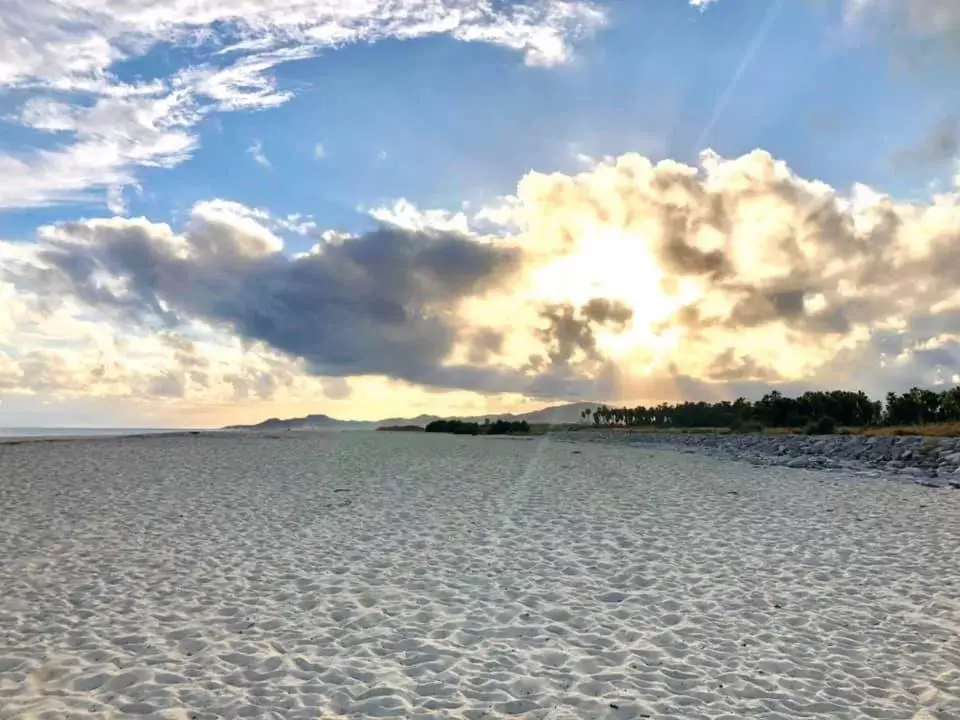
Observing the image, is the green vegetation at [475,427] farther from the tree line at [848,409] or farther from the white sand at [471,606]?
the white sand at [471,606]

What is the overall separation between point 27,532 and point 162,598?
7027mm

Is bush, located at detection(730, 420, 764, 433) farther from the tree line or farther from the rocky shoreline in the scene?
the rocky shoreline

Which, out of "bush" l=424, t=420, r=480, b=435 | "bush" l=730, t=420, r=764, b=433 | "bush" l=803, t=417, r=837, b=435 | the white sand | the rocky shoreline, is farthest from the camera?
"bush" l=424, t=420, r=480, b=435

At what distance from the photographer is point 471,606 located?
1079cm

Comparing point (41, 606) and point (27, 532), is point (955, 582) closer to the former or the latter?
point (41, 606)

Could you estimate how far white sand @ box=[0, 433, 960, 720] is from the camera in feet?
25.3

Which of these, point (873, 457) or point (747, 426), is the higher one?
point (747, 426)

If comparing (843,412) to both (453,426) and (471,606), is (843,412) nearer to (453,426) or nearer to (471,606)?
(453,426)

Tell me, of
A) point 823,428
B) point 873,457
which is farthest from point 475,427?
point 873,457

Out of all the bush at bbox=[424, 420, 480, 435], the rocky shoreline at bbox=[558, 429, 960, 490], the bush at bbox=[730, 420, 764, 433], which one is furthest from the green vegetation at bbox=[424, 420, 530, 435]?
the rocky shoreline at bbox=[558, 429, 960, 490]

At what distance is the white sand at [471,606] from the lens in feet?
25.3

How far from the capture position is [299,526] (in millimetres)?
16875

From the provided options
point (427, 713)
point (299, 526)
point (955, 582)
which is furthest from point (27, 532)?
point (955, 582)

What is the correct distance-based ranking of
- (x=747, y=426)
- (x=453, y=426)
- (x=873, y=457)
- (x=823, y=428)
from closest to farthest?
1. (x=873, y=457)
2. (x=823, y=428)
3. (x=747, y=426)
4. (x=453, y=426)
